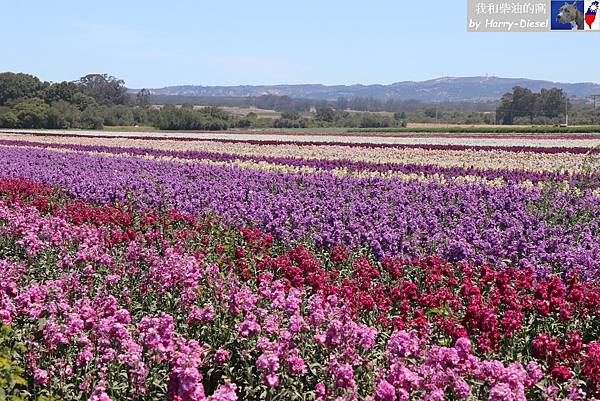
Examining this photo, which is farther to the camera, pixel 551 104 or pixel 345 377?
pixel 551 104

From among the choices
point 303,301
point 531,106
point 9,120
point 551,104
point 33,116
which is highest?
point 551,104

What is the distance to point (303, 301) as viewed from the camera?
276 inches

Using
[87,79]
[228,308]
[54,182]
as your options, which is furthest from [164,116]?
[87,79]

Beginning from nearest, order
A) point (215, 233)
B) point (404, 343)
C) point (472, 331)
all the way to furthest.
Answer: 1. point (404, 343)
2. point (472, 331)
3. point (215, 233)

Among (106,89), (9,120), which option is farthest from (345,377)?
(106,89)

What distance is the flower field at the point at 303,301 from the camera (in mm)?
4734

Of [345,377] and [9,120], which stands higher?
[9,120]

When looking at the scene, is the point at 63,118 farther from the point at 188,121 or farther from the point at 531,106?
the point at 531,106

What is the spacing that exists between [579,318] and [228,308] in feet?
10.9

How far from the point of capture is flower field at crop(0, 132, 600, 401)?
4.73 meters

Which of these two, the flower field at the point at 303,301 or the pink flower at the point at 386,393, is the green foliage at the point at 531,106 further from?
the pink flower at the point at 386,393

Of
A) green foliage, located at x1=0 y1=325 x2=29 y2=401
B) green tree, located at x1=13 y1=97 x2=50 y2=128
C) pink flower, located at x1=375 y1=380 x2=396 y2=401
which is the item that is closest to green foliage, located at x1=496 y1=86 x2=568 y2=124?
green tree, located at x1=13 y1=97 x2=50 y2=128

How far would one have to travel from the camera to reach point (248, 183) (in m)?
16.8

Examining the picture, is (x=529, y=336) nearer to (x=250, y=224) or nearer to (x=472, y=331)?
(x=472, y=331)
